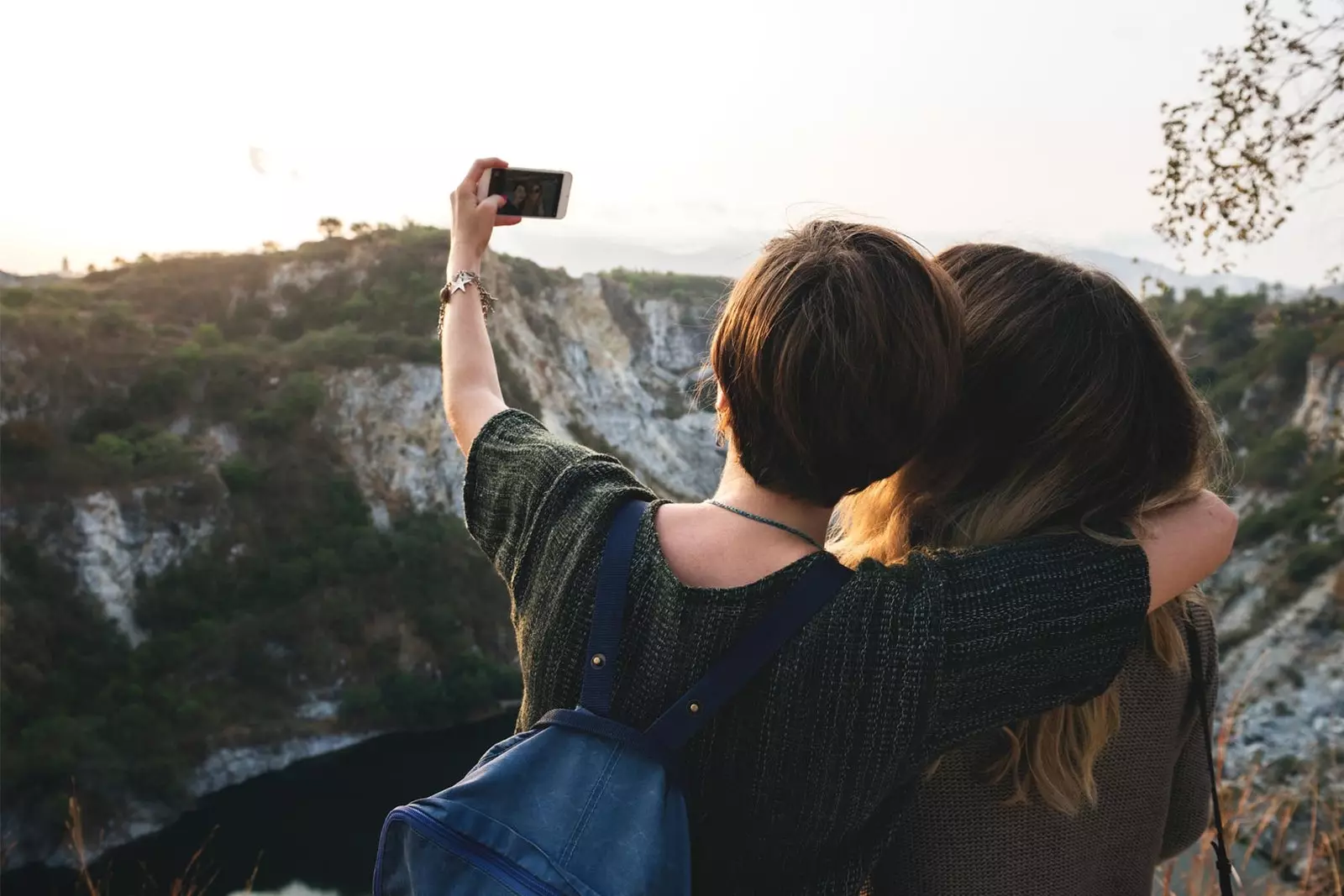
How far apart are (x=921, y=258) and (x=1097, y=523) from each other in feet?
1.11

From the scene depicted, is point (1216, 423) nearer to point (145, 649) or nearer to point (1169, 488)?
point (1169, 488)

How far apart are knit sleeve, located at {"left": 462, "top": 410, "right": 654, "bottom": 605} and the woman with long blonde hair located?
1.10 ft

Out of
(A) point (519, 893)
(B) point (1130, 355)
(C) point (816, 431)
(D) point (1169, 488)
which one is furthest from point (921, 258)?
(A) point (519, 893)

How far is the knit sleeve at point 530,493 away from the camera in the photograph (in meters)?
0.95

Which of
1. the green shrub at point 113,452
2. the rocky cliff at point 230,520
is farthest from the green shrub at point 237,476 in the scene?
the green shrub at point 113,452

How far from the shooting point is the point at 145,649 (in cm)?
2295

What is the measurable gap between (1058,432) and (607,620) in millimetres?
497

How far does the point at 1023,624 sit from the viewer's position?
0.88m

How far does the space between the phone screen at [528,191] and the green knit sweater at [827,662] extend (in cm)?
54

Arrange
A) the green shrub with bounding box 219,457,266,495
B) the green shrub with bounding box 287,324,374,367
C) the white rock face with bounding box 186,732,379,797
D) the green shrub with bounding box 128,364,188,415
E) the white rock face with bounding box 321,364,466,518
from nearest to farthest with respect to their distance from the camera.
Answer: the white rock face with bounding box 186,732,379,797
the green shrub with bounding box 128,364,188,415
the green shrub with bounding box 219,457,266,495
the white rock face with bounding box 321,364,466,518
the green shrub with bounding box 287,324,374,367

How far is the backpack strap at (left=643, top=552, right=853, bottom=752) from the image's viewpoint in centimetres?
86

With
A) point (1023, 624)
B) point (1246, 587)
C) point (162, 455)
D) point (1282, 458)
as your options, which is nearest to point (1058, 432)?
point (1023, 624)

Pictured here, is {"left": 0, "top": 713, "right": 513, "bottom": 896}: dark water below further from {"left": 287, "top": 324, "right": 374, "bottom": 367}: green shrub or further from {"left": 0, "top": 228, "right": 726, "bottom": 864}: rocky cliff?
{"left": 287, "top": 324, "right": 374, "bottom": 367}: green shrub

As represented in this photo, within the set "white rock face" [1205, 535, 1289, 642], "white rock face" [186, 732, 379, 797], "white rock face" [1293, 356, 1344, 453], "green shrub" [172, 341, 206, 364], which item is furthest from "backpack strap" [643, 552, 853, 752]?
"white rock face" [1293, 356, 1344, 453]
